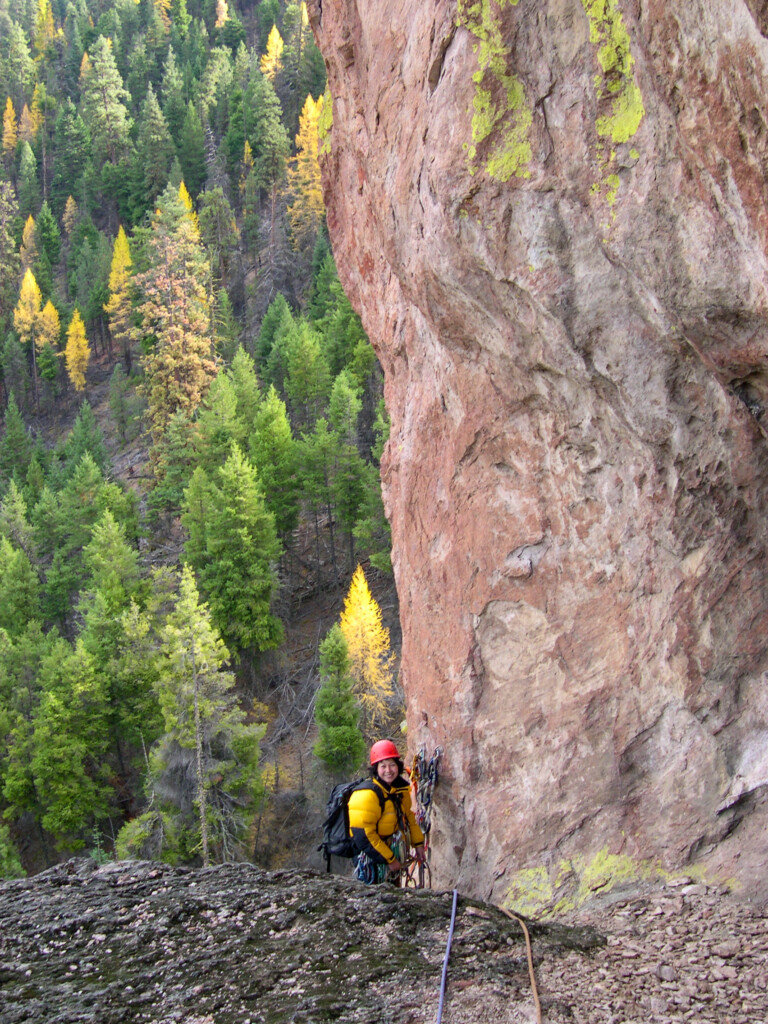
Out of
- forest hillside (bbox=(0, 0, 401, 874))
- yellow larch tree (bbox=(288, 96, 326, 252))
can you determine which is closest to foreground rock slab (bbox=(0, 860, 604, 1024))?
forest hillside (bbox=(0, 0, 401, 874))

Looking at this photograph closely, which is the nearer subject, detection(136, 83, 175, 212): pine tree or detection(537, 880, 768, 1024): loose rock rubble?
detection(537, 880, 768, 1024): loose rock rubble

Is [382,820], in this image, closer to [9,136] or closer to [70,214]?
[70,214]

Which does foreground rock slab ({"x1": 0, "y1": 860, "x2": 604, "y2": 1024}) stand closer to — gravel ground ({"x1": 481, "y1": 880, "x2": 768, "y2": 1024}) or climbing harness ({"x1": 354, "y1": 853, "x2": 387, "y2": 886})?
gravel ground ({"x1": 481, "y1": 880, "x2": 768, "y2": 1024})

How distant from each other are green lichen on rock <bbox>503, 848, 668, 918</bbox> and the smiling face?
128 centimetres

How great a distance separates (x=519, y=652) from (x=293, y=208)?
5260 centimetres

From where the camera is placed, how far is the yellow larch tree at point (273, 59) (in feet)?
225

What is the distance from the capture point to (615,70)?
16.7 feet

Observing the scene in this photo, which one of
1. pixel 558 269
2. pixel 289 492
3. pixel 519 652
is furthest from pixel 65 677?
pixel 558 269

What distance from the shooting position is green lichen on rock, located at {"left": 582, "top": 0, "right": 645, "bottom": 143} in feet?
16.3

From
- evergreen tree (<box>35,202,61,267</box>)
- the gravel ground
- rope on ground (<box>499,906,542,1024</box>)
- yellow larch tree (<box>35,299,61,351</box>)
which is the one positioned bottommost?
the gravel ground

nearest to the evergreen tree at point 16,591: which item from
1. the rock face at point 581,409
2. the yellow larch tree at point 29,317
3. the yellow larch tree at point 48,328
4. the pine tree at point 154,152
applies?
the rock face at point 581,409

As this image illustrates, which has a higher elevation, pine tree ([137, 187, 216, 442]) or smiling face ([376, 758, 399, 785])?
pine tree ([137, 187, 216, 442])

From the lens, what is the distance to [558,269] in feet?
18.8

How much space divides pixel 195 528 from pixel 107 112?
191 feet
